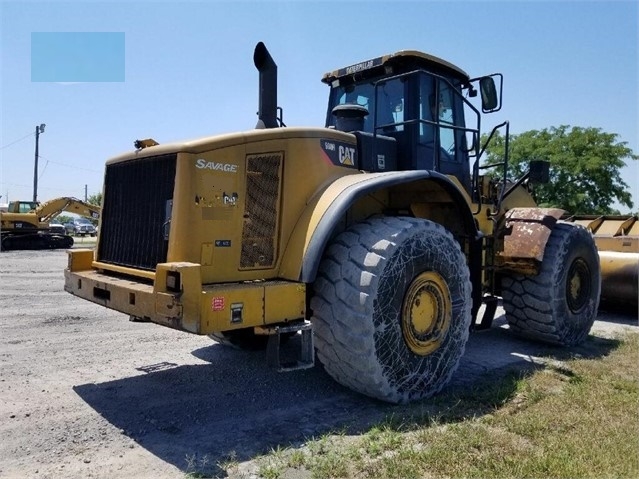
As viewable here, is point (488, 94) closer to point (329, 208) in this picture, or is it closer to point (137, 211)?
point (329, 208)

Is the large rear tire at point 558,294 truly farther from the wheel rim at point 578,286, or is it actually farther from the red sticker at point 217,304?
the red sticker at point 217,304

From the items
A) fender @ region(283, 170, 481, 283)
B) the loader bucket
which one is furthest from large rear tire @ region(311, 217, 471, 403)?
the loader bucket

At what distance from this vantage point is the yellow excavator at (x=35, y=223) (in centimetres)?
2383

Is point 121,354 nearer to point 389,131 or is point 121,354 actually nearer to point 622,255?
point 389,131

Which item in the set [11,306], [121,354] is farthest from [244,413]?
[11,306]

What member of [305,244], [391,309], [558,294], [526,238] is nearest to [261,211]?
[305,244]

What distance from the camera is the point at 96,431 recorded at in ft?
11.5

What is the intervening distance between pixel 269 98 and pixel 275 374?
254 cm

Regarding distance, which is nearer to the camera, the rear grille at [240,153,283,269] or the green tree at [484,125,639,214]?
the rear grille at [240,153,283,269]

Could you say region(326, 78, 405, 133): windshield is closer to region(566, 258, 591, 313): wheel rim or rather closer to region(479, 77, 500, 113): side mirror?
region(479, 77, 500, 113): side mirror

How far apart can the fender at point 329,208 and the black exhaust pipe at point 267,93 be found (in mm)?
1010

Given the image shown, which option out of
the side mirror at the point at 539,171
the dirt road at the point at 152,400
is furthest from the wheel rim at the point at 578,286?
the side mirror at the point at 539,171

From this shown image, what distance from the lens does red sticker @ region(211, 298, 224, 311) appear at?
3.40m

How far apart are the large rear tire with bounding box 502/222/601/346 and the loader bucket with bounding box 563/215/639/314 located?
1712 mm
